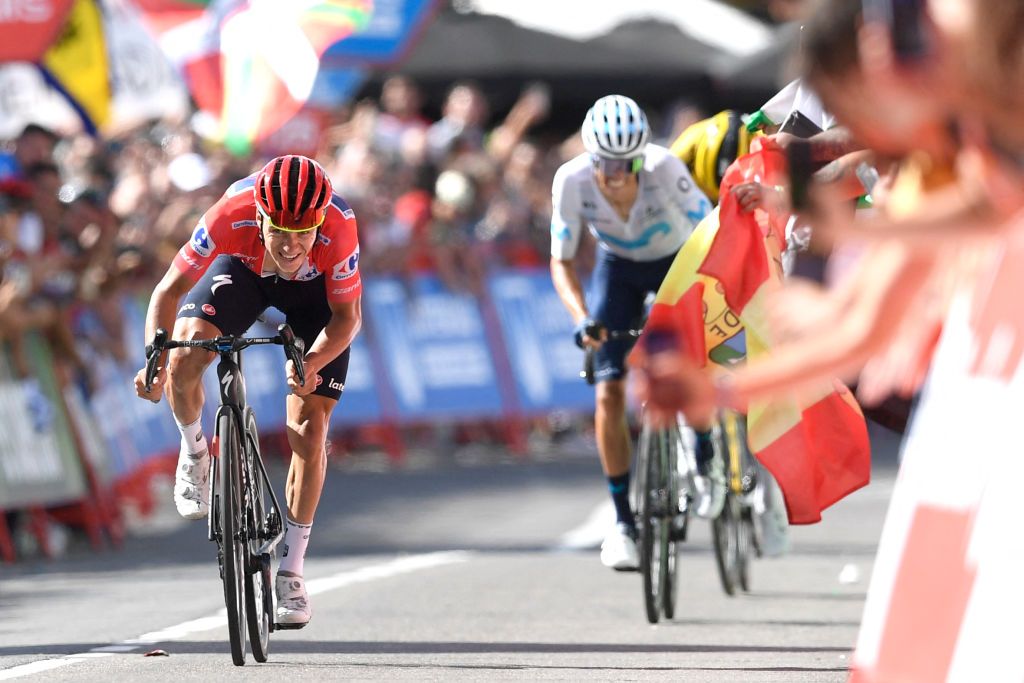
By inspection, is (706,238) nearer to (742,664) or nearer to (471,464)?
(742,664)

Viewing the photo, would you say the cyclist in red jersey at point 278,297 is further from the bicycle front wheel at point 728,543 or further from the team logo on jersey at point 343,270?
the bicycle front wheel at point 728,543

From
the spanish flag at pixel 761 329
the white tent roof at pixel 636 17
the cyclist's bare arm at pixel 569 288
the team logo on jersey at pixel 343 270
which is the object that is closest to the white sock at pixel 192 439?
the team logo on jersey at pixel 343 270

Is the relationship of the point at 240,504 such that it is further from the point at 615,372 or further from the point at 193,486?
the point at 615,372

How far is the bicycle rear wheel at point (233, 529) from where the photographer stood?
8375 millimetres

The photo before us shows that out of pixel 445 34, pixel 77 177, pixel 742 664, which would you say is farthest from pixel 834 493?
pixel 445 34

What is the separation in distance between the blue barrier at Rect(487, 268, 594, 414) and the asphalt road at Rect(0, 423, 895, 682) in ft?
12.0

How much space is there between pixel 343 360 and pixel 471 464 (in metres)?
12.2

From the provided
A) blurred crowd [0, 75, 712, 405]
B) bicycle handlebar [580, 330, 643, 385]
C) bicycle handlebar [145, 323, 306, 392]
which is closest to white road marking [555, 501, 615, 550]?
bicycle handlebar [580, 330, 643, 385]

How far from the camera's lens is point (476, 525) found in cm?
1653

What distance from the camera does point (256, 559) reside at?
28.6ft

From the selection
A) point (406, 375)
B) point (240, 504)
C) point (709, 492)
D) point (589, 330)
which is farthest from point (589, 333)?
point (406, 375)

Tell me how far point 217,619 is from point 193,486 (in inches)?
69.9

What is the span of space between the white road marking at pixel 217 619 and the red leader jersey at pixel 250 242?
166 centimetres

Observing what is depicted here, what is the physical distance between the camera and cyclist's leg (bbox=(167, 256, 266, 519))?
8.88 metres
